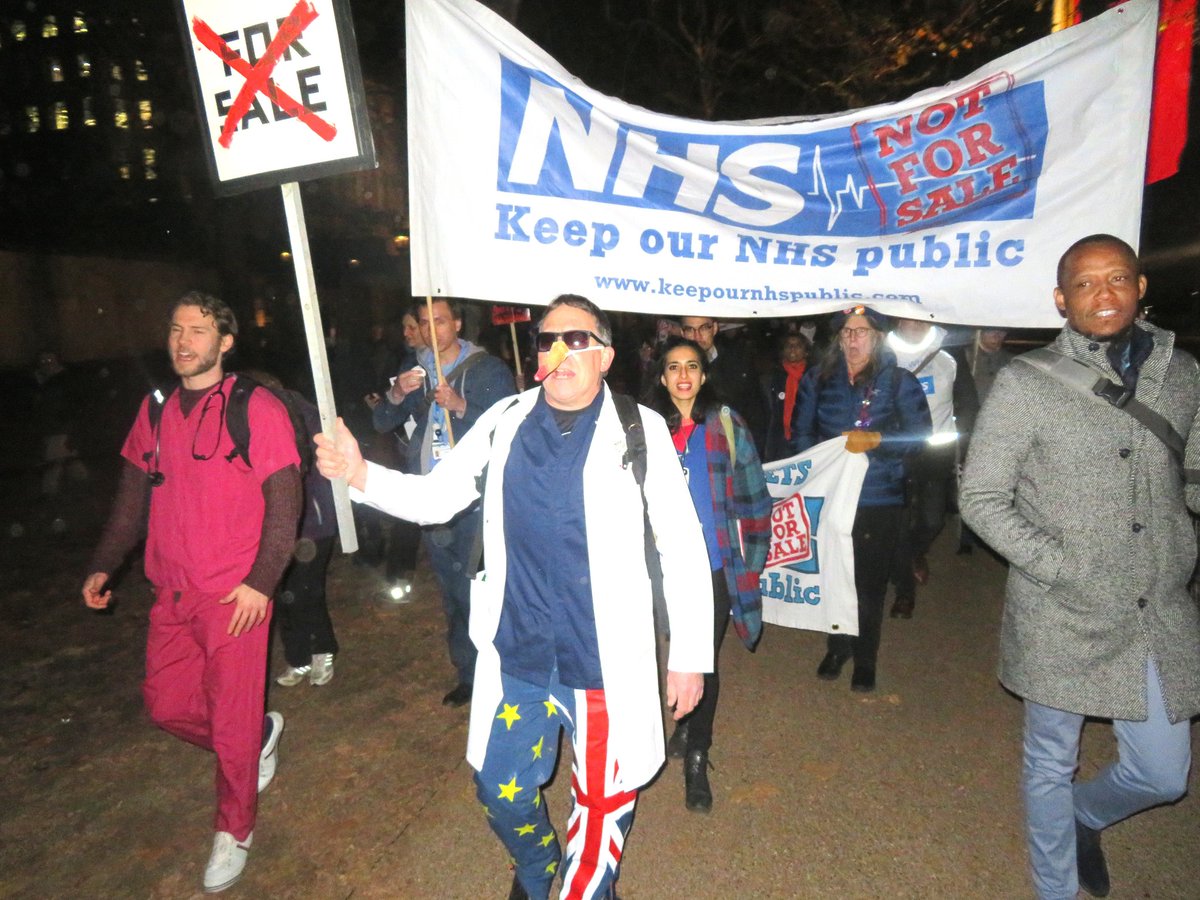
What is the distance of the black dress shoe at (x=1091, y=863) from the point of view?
301cm

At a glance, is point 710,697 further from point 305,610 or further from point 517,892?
point 305,610

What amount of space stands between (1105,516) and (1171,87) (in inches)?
79.2

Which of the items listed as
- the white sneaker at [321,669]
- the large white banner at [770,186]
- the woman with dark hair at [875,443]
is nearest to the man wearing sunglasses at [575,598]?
the large white banner at [770,186]

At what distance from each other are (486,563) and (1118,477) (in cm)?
200

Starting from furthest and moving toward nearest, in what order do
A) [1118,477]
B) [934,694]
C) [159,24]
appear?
[159,24] → [934,694] → [1118,477]

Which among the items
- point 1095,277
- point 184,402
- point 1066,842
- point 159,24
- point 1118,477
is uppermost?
point 159,24

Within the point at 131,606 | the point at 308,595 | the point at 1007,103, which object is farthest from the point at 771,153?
the point at 131,606

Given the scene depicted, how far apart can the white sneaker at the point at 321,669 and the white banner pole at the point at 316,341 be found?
262 centimetres

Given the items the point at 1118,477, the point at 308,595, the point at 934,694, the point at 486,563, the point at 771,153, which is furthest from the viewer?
the point at 308,595

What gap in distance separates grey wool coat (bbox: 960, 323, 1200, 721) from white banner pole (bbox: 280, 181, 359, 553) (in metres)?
2.05

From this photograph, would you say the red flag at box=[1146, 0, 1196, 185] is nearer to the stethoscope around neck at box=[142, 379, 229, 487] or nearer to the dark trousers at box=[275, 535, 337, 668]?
the stethoscope around neck at box=[142, 379, 229, 487]

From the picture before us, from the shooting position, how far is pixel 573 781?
2738mm

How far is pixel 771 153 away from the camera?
368 centimetres

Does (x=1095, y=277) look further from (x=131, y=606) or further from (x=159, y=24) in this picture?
(x=159, y=24)
